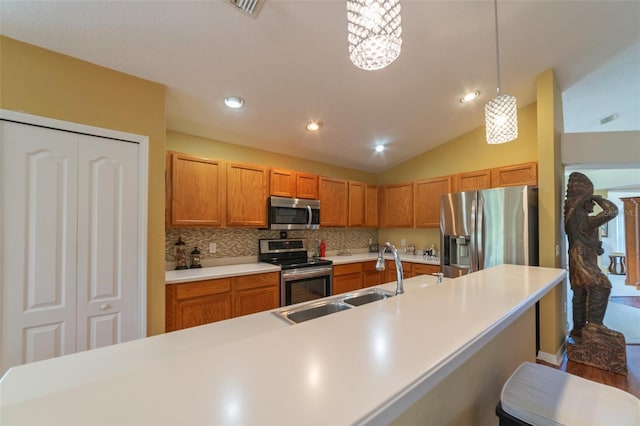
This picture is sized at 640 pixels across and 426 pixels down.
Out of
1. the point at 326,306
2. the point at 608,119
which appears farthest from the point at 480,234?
the point at 608,119

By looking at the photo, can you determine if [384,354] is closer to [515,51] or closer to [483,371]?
[483,371]

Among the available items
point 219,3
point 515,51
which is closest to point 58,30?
point 219,3

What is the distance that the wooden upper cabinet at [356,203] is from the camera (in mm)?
4223

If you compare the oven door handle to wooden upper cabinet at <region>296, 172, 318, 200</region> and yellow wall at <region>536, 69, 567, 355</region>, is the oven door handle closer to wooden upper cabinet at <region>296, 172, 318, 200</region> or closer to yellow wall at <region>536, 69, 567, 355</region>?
wooden upper cabinet at <region>296, 172, 318, 200</region>

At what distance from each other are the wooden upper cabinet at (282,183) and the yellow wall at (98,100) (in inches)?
53.4

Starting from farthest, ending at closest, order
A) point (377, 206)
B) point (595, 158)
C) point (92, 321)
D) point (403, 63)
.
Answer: point (377, 206), point (595, 158), point (403, 63), point (92, 321)

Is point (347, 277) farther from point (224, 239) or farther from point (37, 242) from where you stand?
point (37, 242)

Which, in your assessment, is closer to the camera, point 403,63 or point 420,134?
point 403,63

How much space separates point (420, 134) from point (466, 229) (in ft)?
4.88

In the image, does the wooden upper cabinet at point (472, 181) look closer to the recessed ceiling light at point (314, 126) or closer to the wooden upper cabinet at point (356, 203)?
the wooden upper cabinet at point (356, 203)

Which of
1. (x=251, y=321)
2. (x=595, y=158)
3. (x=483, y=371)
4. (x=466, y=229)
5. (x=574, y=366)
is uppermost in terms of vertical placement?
(x=595, y=158)

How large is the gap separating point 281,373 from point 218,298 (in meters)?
2.28

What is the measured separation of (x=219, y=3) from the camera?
5.33 ft

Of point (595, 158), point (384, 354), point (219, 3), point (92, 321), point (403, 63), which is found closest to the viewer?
point (384, 354)
